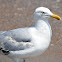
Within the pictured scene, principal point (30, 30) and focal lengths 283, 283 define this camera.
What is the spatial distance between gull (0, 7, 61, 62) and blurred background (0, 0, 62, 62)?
1232mm

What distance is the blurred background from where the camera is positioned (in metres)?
7.50

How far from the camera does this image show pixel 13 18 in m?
10.9

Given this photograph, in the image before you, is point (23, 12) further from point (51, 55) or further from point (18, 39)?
point (18, 39)

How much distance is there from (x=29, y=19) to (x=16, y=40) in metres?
4.89

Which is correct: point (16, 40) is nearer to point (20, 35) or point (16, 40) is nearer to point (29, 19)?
point (20, 35)

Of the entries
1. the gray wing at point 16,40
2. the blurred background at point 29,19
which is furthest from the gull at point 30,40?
the blurred background at point 29,19

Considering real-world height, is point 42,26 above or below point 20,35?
above

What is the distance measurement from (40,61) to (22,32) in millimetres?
1415

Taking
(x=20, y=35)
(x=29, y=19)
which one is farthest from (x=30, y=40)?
(x=29, y=19)

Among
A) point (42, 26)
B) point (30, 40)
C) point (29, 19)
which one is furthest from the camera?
point (29, 19)

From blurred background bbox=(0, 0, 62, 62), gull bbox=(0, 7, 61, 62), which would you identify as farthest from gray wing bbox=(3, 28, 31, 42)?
blurred background bbox=(0, 0, 62, 62)

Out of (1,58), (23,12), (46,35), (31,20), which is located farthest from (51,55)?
(23,12)

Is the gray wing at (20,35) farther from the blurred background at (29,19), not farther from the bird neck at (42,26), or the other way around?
the blurred background at (29,19)

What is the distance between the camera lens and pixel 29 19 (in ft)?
35.5
